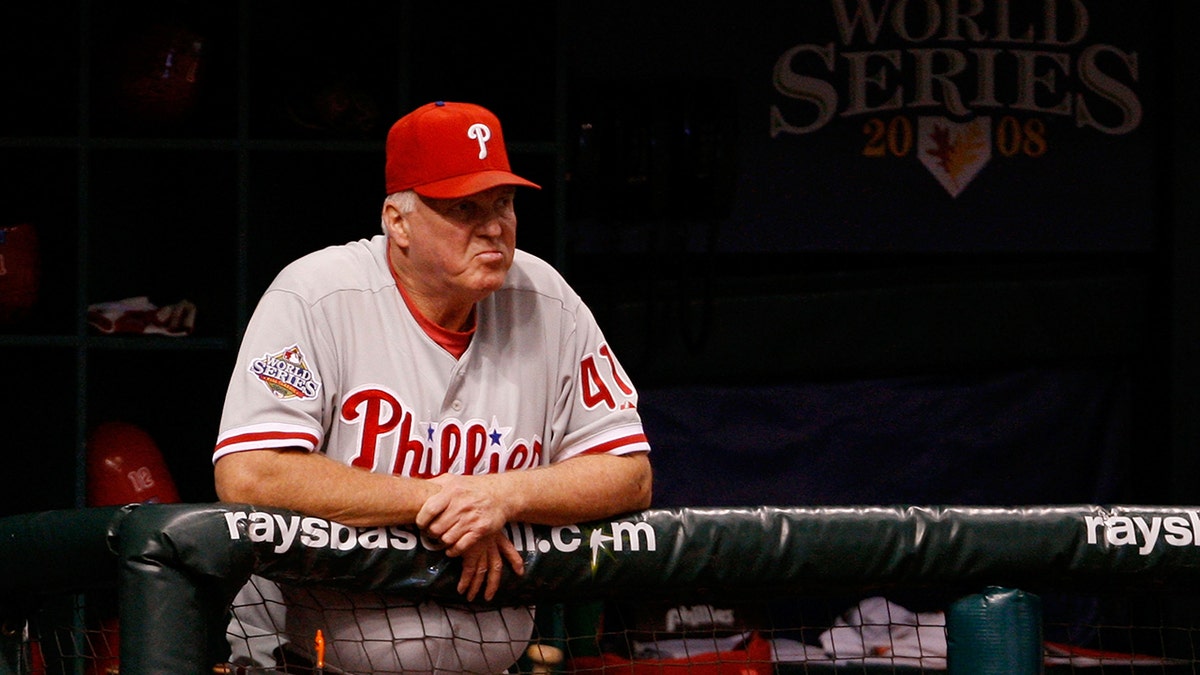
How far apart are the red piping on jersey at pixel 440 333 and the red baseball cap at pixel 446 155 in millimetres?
146

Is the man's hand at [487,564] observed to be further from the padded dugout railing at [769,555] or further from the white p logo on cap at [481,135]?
the white p logo on cap at [481,135]

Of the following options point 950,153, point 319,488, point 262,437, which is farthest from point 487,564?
point 950,153

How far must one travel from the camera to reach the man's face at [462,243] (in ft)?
6.64

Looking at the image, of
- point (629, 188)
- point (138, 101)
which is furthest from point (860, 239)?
point (138, 101)

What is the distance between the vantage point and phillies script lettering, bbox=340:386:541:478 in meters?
2.02

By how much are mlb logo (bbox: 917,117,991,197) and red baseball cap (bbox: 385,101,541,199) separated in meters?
2.02

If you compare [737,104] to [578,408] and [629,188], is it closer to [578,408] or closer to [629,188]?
[629,188]

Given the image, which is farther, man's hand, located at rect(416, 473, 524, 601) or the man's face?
the man's face

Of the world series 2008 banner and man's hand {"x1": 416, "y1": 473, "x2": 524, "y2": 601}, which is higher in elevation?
the world series 2008 banner

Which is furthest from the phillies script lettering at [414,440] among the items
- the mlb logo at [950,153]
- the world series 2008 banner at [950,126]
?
the mlb logo at [950,153]

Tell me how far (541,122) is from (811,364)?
94 centimetres

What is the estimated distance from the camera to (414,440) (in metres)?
2.04

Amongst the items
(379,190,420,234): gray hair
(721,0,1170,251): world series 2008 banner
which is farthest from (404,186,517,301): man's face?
(721,0,1170,251): world series 2008 banner

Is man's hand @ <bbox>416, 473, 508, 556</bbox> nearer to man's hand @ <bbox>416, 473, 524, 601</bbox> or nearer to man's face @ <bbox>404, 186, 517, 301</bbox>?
man's hand @ <bbox>416, 473, 524, 601</bbox>
